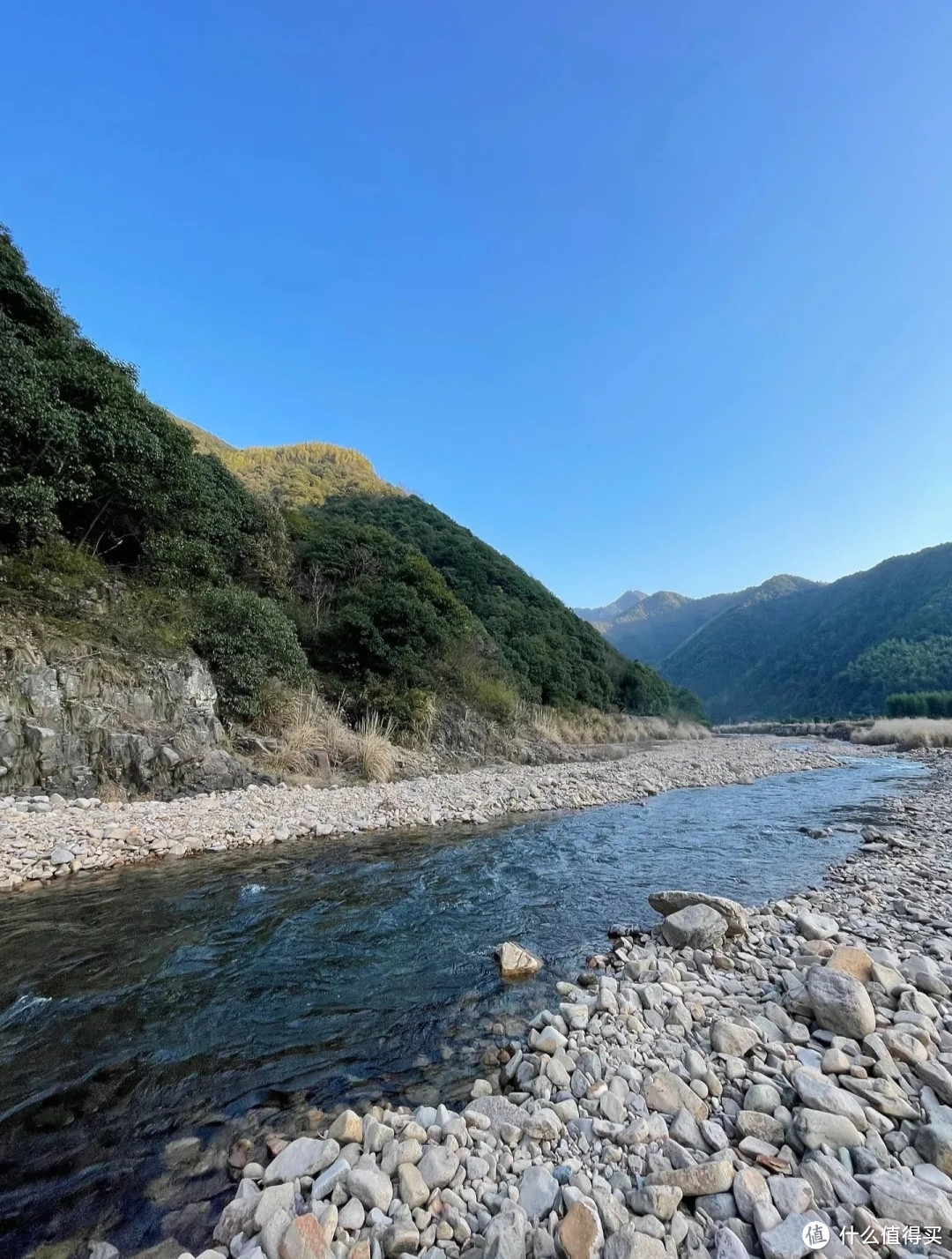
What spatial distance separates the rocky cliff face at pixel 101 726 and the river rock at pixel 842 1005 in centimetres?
960

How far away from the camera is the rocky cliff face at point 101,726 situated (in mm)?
7969

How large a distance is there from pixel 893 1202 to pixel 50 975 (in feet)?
16.8

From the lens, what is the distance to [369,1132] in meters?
2.41

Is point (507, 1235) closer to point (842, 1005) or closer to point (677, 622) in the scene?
point (842, 1005)

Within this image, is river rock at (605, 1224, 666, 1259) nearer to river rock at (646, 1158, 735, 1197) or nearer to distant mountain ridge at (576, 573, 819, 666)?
river rock at (646, 1158, 735, 1197)

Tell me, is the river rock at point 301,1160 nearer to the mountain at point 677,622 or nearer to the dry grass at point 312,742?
the dry grass at point 312,742

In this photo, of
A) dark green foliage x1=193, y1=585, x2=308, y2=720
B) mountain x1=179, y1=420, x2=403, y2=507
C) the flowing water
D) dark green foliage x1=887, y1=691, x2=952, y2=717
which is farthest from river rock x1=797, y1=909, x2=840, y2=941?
dark green foliage x1=887, y1=691, x2=952, y2=717

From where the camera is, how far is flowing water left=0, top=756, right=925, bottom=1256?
241 cm

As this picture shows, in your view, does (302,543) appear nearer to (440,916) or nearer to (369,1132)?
(440,916)

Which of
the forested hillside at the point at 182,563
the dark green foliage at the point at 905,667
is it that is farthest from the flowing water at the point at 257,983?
the dark green foliage at the point at 905,667

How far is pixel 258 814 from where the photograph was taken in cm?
858

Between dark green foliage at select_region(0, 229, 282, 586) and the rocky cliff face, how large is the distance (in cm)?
306

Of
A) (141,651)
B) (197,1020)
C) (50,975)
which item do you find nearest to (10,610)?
(141,651)

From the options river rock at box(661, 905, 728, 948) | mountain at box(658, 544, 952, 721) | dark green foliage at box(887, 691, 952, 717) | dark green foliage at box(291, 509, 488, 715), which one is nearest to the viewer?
river rock at box(661, 905, 728, 948)
